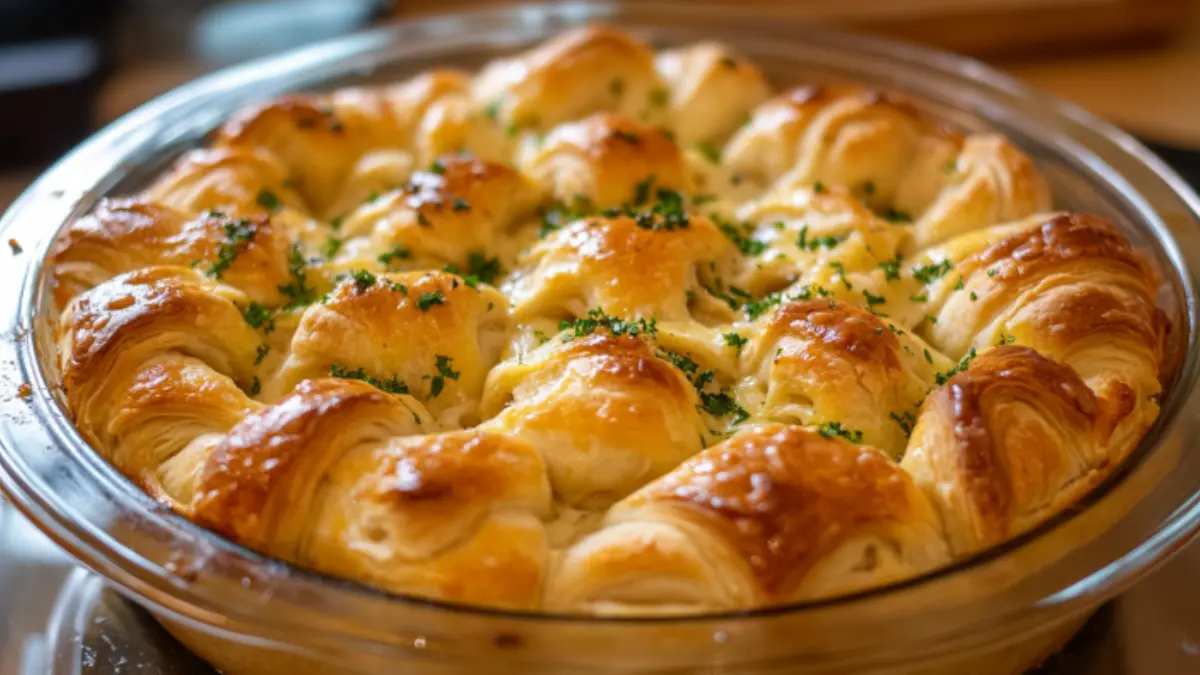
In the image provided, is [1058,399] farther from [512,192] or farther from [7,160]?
[7,160]

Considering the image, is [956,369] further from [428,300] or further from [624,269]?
[428,300]

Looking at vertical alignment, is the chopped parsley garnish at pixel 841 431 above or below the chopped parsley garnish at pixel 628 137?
below

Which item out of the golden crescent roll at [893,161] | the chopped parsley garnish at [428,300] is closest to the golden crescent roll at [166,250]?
the chopped parsley garnish at [428,300]

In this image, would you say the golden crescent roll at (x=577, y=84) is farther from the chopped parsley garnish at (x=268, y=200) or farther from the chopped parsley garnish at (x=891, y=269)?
the chopped parsley garnish at (x=891, y=269)

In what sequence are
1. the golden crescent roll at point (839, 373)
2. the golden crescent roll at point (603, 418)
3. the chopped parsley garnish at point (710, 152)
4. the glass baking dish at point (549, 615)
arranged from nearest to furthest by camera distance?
the glass baking dish at point (549, 615), the golden crescent roll at point (603, 418), the golden crescent roll at point (839, 373), the chopped parsley garnish at point (710, 152)

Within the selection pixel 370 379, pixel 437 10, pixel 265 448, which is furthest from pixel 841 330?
pixel 437 10
